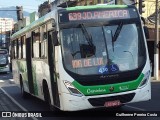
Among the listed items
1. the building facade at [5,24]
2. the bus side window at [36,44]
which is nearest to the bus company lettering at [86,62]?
the bus side window at [36,44]

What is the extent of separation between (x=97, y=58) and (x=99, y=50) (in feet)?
0.70

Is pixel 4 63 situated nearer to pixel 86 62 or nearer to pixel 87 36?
pixel 87 36

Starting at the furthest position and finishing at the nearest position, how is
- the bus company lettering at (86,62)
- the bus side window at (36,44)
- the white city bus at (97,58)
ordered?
the bus side window at (36,44), the bus company lettering at (86,62), the white city bus at (97,58)

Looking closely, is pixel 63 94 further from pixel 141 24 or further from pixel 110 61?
pixel 141 24

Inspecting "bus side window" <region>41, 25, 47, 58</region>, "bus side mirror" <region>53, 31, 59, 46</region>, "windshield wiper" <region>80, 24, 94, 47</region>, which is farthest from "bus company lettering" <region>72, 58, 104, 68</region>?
"bus side window" <region>41, 25, 47, 58</region>

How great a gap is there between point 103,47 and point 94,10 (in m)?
1.08

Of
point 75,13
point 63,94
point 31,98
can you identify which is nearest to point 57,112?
→ point 63,94

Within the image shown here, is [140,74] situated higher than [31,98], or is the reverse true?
[140,74]

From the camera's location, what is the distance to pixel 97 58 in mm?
10406

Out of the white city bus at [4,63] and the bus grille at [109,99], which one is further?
the white city bus at [4,63]

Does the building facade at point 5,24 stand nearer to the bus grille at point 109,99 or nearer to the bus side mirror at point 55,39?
the bus side mirror at point 55,39

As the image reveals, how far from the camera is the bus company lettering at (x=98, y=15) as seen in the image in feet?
35.2

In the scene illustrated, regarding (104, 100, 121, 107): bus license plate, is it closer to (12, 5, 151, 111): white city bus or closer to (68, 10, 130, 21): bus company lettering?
(12, 5, 151, 111): white city bus

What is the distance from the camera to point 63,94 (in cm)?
1020
